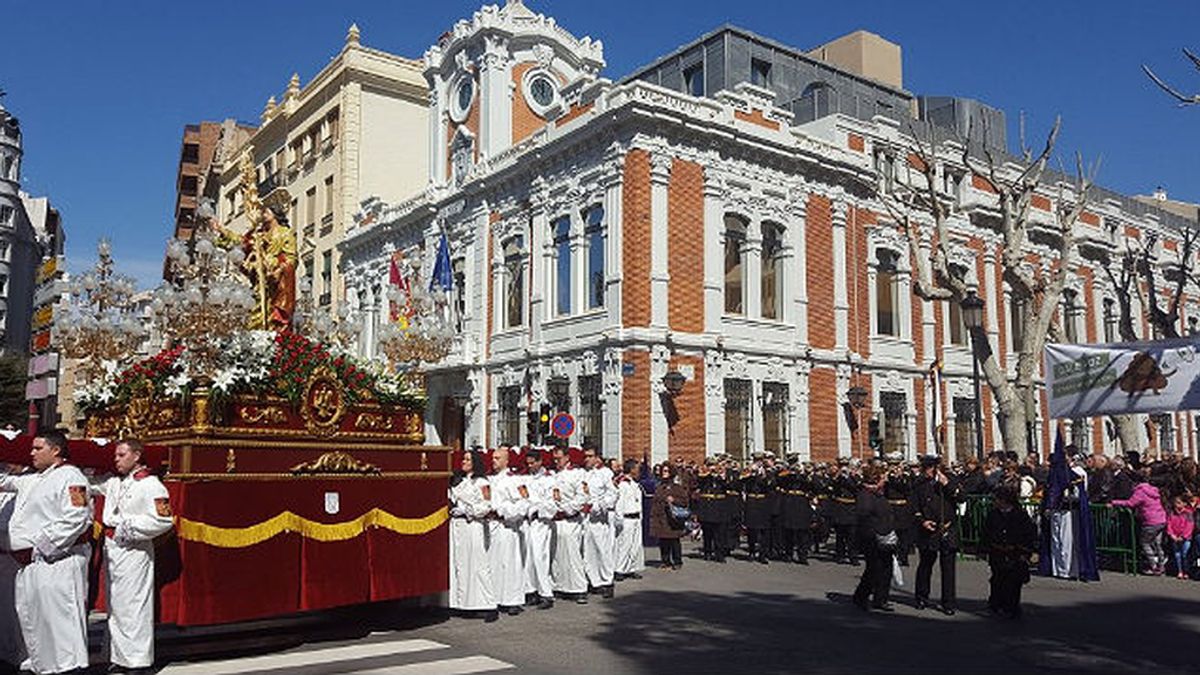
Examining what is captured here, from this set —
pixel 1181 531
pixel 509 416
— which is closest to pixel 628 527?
pixel 1181 531

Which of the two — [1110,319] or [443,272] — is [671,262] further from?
[1110,319]

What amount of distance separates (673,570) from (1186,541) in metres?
7.69

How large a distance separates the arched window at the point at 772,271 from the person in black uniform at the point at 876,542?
605 inches

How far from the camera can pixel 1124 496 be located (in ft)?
52.2

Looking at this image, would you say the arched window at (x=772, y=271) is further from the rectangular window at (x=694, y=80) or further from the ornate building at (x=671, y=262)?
the rectangular window at (x=694, y=80)

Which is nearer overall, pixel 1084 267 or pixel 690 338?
pixel 690 338

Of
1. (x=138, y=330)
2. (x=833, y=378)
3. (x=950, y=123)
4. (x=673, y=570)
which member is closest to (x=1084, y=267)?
(x=950, y=123)

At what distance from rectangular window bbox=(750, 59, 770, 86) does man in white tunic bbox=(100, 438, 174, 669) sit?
26887 millimetres

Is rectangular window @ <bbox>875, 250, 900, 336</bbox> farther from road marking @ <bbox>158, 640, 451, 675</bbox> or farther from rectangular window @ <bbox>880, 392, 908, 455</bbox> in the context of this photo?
road marking @ <bbox>158, 640, 451, 675</bbox>

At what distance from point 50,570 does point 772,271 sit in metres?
21.5

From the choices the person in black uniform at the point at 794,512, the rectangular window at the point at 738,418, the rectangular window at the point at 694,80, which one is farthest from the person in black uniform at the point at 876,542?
the rectangular window at the point at 694,80

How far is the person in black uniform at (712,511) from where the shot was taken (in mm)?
17125

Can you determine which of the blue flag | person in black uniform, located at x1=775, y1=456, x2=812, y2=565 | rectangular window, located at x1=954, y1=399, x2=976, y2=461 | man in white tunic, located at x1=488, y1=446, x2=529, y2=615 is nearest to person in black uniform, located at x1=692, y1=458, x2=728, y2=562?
person in black uniform, located at x1=775, y1=456, x2=812, y2=565

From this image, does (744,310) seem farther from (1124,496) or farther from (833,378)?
(1124,496)
